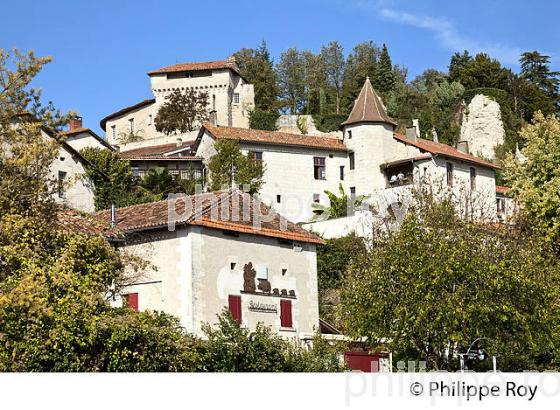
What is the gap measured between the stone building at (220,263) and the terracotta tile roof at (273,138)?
22.7 m

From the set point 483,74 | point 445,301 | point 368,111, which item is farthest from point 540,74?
point 445,301

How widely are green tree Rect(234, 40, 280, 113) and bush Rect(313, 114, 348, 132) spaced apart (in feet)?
21.1

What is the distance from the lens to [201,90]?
8175cm

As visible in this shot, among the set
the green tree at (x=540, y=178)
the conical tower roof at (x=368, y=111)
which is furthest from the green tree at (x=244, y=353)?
the conical tower roof at (x=368, y=111)

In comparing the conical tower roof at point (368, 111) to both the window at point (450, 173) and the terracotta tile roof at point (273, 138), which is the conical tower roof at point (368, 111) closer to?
the terracotta tile roof at point (273, 138)

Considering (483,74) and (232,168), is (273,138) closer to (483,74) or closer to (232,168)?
(232,168)

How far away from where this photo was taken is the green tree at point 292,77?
101562mm

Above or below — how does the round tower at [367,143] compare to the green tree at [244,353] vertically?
above

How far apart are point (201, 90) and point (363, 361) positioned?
5244 centimetres

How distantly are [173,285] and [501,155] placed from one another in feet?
168

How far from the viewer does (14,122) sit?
24688mm

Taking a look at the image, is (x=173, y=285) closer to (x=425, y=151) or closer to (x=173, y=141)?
(x=425, y=151)
